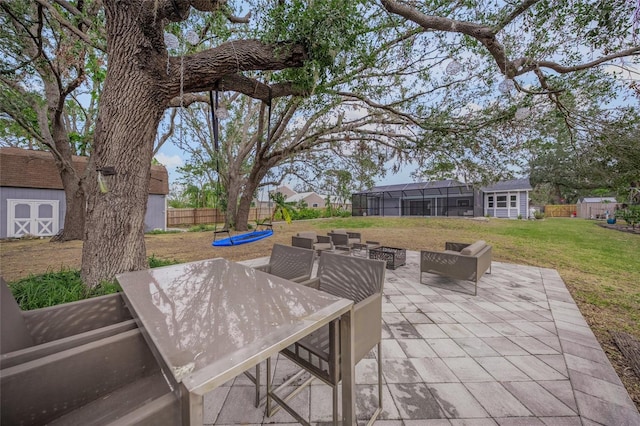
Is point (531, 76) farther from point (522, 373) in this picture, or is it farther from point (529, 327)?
point (522, 373)

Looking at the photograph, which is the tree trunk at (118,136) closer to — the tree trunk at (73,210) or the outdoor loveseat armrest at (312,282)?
the outdoor loveseat armrest at (312,282)

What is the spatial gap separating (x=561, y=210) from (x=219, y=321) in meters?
32.0

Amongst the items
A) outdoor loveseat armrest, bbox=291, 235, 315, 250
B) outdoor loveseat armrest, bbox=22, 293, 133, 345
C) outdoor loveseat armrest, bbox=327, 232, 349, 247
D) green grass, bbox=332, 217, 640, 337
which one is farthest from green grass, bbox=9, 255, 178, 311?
green grass, bbox=332, 217, 640, 337

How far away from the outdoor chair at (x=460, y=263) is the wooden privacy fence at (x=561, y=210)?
2676cm

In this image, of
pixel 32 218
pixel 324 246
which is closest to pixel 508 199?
pixel 324 246

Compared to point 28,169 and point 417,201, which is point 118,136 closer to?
point 28,169

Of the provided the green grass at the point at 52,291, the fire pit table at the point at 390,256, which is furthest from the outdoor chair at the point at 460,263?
A: the green grass at the point at 52,291

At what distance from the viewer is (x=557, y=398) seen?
171 centimetres

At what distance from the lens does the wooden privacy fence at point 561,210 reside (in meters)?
22.5

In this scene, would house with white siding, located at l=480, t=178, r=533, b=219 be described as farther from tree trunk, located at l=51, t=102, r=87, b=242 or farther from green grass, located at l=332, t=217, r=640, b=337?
tree trunk, located at l=51, t=102, r=87, b=242

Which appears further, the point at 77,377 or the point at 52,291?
the point at 52,291

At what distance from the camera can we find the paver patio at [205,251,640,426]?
1568mm

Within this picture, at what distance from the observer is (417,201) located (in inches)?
863

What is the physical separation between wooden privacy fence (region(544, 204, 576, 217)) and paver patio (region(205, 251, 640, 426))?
27313mm
